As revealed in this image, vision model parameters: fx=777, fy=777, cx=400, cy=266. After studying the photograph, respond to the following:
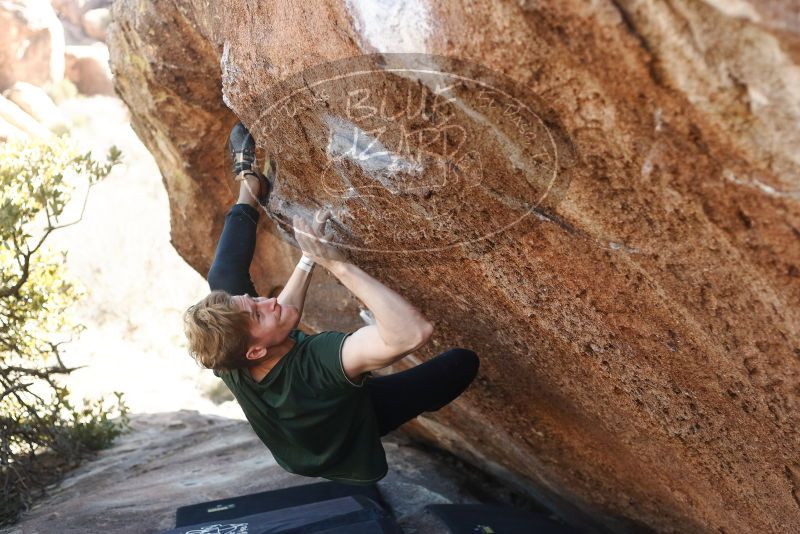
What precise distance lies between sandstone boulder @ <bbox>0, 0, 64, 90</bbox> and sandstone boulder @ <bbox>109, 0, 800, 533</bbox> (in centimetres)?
1486

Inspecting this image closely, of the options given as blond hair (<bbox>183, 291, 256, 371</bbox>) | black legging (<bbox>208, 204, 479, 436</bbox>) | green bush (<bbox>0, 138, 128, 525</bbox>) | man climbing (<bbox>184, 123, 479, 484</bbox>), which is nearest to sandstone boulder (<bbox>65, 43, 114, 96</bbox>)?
green bush (<bbox>0, 138, 128, 525</bbox>)

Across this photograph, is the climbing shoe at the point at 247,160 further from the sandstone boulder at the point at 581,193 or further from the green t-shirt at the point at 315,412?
the green t-shirt at the point at 315,412

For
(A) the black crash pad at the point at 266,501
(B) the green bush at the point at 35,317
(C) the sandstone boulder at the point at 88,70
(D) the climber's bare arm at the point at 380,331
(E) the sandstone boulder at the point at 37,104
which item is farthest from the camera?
(C) the sandstone boulder at the point at 88,70

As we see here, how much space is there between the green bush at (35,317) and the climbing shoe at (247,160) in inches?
85.9

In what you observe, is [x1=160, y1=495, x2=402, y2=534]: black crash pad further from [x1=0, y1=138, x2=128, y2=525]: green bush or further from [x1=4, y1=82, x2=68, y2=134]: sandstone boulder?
[x1=4, y1=82, x2=68, y2=134]: sandstone boulder

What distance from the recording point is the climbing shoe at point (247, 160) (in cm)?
377

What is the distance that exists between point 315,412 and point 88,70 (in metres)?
19.4

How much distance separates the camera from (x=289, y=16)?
2.59m

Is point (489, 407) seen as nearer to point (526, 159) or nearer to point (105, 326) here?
point (526, 159)

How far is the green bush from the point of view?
5.41 meters

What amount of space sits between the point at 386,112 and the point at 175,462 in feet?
14.6

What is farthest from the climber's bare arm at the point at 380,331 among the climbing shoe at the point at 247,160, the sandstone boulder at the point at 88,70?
the sandstone boulder at the point at 88,70

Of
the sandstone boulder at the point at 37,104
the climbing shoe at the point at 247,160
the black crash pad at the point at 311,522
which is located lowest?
the black crash pad at the point at 311,522

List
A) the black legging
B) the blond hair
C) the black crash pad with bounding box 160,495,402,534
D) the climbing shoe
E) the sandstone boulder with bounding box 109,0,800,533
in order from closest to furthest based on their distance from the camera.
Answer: the sandstone boulder with bounding box 109,0,800,533, the blond hair, the black legging, the black crash pad with bounding box 160,495,402,534, the climbing shoe
